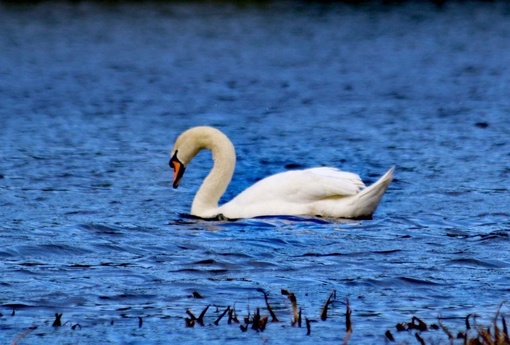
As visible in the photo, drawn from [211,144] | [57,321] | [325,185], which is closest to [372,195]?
[325,185]

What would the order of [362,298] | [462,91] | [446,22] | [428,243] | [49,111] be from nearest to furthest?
[362,298]
[428,243]
[49,111]
[462,91]
[446,22]

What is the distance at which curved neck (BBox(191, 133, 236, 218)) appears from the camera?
11.5m

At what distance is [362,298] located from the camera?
7465mm

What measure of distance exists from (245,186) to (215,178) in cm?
176

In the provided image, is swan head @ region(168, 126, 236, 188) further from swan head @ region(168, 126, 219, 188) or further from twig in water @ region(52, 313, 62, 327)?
twig in water @ region(52, 313, 62, 327)

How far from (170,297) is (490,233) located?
339 cm

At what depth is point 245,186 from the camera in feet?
44.4

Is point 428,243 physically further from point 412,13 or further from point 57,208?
point 412,13

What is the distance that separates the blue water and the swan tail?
0.14 metres

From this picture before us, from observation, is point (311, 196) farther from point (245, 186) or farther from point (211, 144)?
point (245, 186)

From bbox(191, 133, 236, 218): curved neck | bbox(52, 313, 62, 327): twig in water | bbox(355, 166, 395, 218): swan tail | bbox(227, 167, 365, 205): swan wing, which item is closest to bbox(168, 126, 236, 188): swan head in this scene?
bbox(191, 133, 236, 218): curved neck

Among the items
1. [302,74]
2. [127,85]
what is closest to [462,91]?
[302,74]

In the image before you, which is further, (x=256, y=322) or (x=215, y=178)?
(x=215, y=178)

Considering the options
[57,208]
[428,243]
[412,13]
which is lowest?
[412,13]
